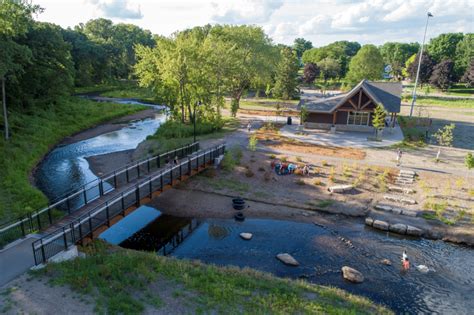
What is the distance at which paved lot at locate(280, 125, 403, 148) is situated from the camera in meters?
34.2

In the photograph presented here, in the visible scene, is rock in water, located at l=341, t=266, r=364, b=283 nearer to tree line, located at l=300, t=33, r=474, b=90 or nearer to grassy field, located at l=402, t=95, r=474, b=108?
tree line, located at l=300, t=33, r=474, b=90

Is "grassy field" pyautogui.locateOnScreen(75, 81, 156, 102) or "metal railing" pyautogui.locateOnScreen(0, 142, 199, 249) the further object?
"grassy field" pyautogui.locateOnScreen(75, 81, 156, 102)

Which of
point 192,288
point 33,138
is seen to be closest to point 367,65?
point 33,138

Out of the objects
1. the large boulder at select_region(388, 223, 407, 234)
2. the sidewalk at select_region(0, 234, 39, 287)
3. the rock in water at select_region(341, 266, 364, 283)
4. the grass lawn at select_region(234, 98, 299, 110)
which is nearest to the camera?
the sidewalk at select_region(0, 234, 39, 287)

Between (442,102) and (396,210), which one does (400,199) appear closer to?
(396,210)

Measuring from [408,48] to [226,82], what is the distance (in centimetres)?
10864

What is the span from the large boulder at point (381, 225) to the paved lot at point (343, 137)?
1444 centimetres

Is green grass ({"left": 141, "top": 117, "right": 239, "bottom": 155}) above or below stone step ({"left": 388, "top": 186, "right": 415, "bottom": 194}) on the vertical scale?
above

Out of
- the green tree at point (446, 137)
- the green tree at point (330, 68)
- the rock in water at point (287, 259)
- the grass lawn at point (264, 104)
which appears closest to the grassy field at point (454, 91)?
the green tree at point (330, 68)

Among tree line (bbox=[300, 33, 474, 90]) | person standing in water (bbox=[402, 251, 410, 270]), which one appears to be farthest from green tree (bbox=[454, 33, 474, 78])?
person standing in water (bbox=[402, 251, 410, 270])

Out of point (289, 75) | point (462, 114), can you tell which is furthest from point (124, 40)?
point (462, 114)

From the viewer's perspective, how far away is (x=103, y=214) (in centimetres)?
1662

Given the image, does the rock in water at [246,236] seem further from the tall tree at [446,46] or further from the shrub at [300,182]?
the tall tree at [446,46]

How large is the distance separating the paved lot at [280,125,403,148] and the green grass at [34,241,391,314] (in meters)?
22.7
